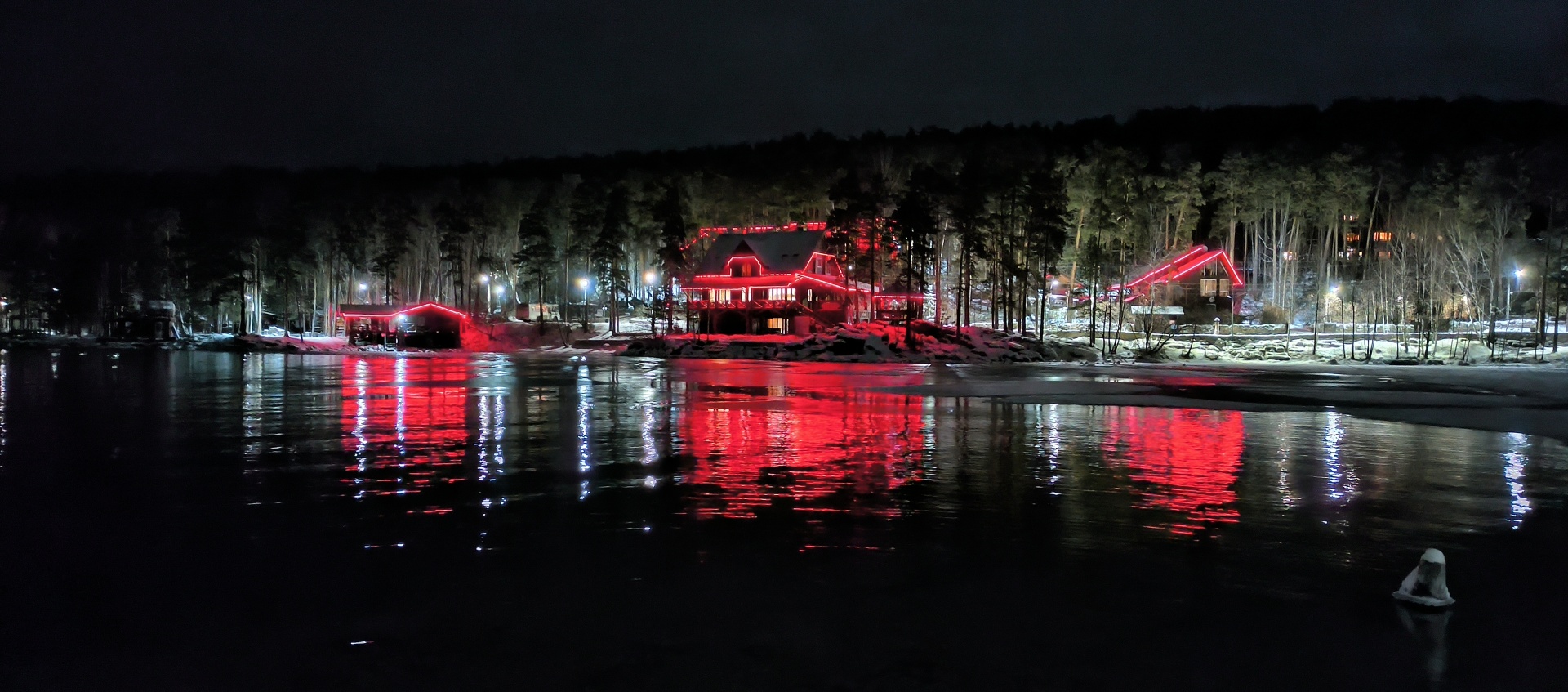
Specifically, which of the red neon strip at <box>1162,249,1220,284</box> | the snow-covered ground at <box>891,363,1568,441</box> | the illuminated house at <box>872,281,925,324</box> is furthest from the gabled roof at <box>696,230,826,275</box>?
the red neon strip at <box>1162,249,1220,284</box>

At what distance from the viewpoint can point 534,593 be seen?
24.5 feet

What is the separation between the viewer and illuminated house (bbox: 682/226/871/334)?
67125 mm

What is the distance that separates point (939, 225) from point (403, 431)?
54256 mm

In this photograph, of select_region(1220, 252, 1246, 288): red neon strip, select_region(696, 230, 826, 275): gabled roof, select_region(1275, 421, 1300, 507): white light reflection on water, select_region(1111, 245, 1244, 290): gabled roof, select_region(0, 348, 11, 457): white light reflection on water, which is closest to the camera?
Result: select_region(1275, 421, 1300, 507): white light reflection on water

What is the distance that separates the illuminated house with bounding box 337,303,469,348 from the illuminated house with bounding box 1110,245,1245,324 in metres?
49.5

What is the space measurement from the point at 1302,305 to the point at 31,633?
76.2 meters

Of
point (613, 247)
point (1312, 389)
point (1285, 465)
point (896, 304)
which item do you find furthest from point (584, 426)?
point (896, 304)

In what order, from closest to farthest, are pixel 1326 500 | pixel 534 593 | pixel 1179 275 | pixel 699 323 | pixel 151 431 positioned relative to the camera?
pixel 534 593, pixel 1326 500, pixel 151 431, pixel 1179 275, pixel 699 323

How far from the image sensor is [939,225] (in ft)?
222

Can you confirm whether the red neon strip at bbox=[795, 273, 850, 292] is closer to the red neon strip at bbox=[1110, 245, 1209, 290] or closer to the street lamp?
the red neon strip at bbox=[1110, 245, 1209, 290]

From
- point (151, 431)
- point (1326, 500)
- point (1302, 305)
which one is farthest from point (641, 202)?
point (1326, 500)

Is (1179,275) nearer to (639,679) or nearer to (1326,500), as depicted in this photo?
(1326,500)

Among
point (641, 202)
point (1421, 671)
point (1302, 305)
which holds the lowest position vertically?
point (1421, 671)

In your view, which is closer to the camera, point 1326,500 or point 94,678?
point 94,678
